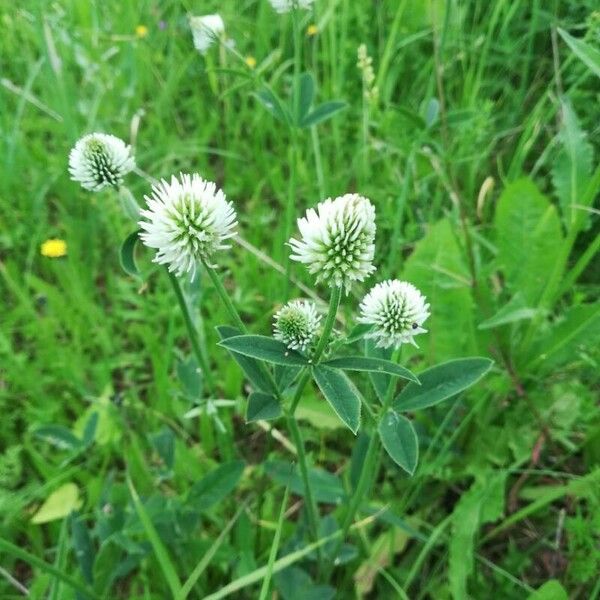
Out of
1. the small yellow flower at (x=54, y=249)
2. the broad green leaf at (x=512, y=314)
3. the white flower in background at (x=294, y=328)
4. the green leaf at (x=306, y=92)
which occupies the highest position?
the green leaf at (x=306, y=92)

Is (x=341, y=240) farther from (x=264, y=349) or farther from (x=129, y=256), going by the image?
(x=129, y=256)

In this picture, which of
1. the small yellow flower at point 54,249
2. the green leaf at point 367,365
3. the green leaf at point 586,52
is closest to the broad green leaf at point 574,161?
the green leaf at point 586,52

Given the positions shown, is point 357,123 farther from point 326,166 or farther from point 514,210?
point 514,210

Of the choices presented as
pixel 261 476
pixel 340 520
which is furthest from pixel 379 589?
pixel 261 476

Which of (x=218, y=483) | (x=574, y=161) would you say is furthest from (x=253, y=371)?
(x=574, y=161)

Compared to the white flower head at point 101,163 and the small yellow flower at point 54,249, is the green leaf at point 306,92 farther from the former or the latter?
the small yellow flower at point 54,249
